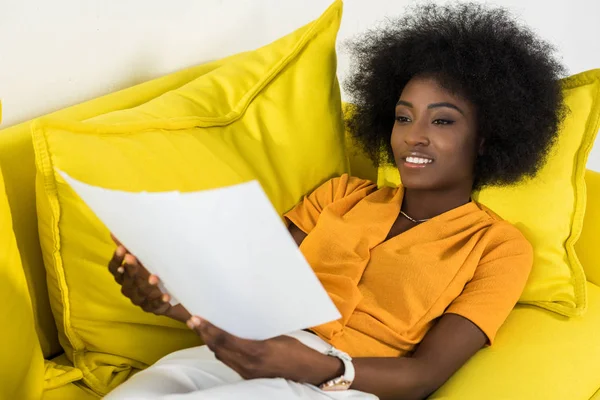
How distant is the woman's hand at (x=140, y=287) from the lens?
107cm

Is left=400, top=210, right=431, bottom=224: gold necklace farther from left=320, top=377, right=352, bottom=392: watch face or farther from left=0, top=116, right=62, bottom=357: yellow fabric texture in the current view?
left=0, top=116, right=62, bottom=357: yellow fabric texture

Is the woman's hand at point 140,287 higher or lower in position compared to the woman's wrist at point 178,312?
higher

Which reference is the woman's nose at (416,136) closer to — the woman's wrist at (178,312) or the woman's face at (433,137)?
the woman's face at (433,137)

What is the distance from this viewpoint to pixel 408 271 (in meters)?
1.36

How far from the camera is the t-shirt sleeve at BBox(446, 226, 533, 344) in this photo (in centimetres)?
131

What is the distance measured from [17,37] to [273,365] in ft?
2.48

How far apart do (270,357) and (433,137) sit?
54 centimetres

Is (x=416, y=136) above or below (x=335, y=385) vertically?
above

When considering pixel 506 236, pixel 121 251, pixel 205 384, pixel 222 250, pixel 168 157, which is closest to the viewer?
pixel 222 250

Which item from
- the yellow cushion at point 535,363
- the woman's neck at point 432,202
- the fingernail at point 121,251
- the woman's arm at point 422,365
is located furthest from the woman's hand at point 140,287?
the woman's neck at point 432,202

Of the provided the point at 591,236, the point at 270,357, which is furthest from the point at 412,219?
the point at 270,357

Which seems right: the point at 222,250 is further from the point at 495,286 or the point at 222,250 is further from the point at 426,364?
the point at 495,286

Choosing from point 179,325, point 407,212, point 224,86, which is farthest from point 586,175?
point 179,325

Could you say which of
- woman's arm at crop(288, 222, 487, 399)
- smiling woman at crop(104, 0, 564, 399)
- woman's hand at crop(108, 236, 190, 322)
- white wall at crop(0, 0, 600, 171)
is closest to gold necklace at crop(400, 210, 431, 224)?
smiling woman at crop(104, 0, 564, 399)
